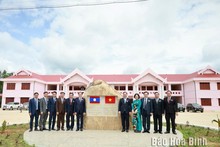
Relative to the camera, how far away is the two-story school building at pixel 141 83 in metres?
30.2

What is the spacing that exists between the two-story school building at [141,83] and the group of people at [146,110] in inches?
932

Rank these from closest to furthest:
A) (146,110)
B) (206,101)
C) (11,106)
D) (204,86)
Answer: (146,110)
(11,106)
(206,101)
(204,86)

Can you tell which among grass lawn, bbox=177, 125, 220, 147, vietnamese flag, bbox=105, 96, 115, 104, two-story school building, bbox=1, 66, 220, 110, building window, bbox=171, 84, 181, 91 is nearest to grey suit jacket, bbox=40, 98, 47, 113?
vietnamese flag, bbox=105, 96, 115, 104

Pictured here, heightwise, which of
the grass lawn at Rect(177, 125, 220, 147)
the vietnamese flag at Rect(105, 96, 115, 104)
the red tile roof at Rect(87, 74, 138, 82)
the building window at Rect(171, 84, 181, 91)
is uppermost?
the red tile roof at Rect(87, 74, 138, 82)

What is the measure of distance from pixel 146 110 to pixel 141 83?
24.4 m

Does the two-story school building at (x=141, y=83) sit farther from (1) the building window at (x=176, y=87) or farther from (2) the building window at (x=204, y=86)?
(1) the building window at (x=176, y=87)

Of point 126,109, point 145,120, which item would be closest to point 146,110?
point 145,120

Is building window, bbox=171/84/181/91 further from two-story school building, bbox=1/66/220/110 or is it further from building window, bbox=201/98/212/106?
building window, bbox=201/98/212/106

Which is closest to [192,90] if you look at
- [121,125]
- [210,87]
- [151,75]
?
[210,87]

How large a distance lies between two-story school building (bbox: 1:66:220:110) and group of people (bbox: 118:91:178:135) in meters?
23.7

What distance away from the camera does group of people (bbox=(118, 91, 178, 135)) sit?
27.1ft

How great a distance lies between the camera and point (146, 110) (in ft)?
27.7

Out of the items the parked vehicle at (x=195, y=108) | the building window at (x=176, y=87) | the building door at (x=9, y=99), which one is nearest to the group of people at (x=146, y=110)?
the parked vehicle at (x=195, y=108)

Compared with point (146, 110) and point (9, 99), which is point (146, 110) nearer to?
point (146, 110)
